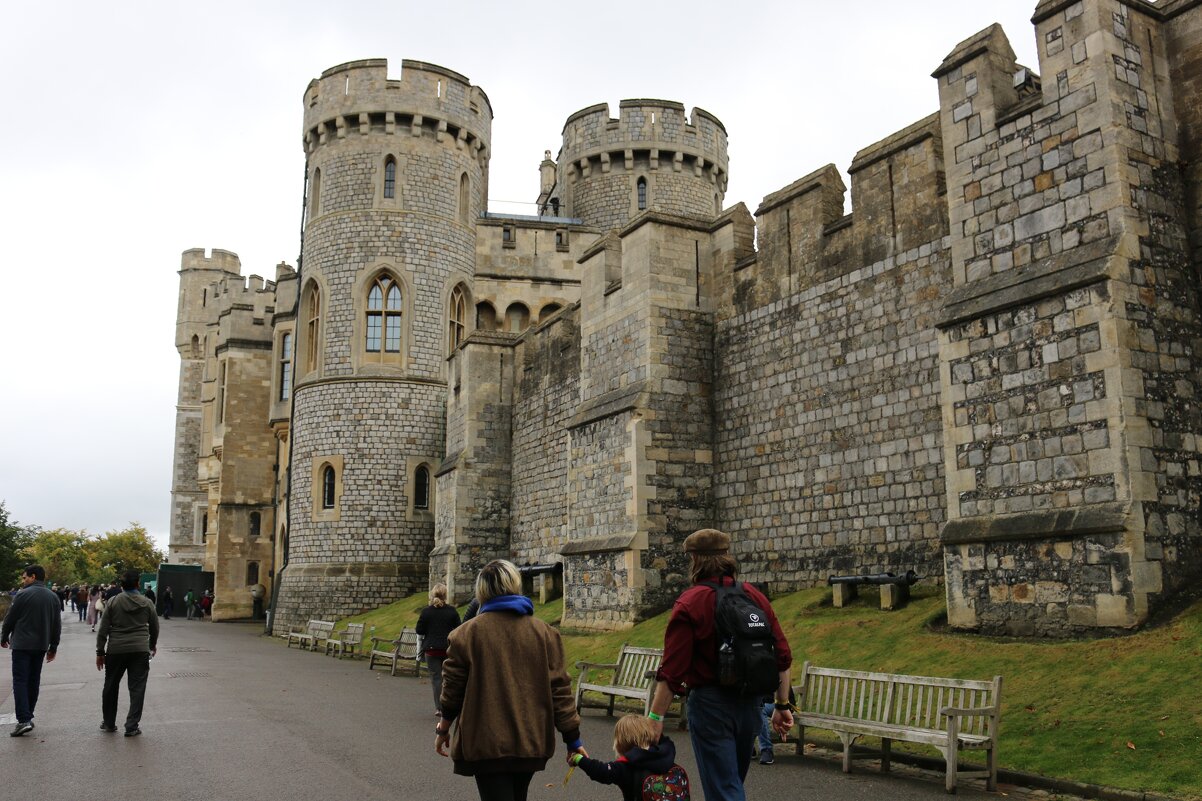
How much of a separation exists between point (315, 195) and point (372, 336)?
192 inches

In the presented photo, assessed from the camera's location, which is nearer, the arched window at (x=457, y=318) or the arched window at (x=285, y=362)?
the arched window at (x=457, y=318)

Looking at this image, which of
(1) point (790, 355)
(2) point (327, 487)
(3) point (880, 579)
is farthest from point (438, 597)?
(2) point (327, 487)

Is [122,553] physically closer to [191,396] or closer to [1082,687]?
[191,396]

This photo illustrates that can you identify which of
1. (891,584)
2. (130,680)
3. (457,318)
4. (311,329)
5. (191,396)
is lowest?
(130,680)

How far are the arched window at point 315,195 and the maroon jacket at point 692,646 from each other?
28.5 meters

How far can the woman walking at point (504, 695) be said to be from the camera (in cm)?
482

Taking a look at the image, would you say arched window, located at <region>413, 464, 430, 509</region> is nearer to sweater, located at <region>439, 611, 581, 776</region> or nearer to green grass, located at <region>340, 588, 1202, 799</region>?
green grass, located at <region>340, 588, 1202, 799</region>

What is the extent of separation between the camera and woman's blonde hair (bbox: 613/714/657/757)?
16.9 ft

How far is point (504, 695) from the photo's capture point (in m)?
4.89

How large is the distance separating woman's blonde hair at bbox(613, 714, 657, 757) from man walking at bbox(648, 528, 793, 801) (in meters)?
0.06

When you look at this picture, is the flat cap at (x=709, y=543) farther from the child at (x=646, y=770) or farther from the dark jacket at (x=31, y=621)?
the dark jacket at (x=31, y=621)

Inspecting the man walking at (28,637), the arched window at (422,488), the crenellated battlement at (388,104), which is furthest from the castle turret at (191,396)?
the man walking at (28,637)

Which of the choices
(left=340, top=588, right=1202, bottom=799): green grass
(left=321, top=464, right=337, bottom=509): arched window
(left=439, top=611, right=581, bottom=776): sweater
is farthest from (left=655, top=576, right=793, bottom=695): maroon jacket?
(left=321, top=464, right=337, bottom=509): arched window

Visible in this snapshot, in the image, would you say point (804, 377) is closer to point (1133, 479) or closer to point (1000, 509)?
point (1000, 509)
